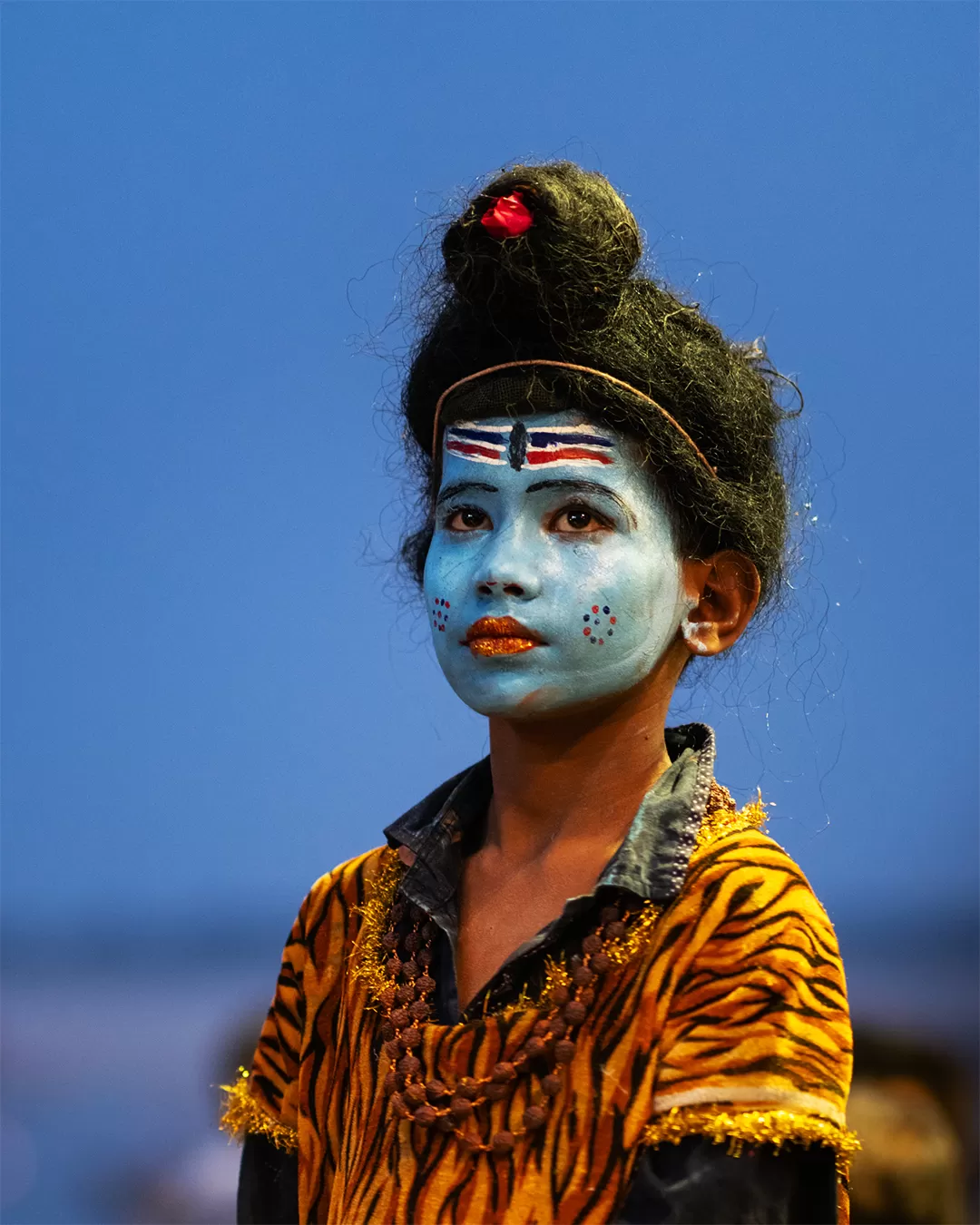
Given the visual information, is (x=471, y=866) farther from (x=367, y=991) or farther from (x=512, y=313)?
(x=512, y=313)

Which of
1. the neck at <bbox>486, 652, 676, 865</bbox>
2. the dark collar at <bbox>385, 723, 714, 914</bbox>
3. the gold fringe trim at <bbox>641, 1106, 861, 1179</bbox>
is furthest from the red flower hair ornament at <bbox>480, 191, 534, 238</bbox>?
the gold fringe trim at <bbox>641, 1106, 861, 1179</bbox>

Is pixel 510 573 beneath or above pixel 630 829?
above

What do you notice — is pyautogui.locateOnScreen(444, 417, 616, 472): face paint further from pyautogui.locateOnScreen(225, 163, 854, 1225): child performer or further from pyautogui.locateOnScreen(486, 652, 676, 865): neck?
pyautogui.locateOnScreen(486, 652, 676, 865): neck

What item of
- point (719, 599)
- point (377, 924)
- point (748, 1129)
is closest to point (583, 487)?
point (719, 599)

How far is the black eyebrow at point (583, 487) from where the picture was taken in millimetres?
1865

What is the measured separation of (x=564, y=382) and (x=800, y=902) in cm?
63

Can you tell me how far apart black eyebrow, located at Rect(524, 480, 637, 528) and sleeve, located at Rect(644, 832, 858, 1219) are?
403 mm

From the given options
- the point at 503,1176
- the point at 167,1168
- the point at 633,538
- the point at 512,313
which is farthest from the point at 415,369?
the point at 167,1168

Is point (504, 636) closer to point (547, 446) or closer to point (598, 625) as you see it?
point (598, 625)

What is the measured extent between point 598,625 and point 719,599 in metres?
0.23

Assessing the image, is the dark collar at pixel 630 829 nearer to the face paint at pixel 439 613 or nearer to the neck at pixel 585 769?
the neck at pixel 585 769

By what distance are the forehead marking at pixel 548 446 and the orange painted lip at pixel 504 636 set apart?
0.18m

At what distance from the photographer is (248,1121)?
2068 millimetres

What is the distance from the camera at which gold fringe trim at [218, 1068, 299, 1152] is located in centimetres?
203
